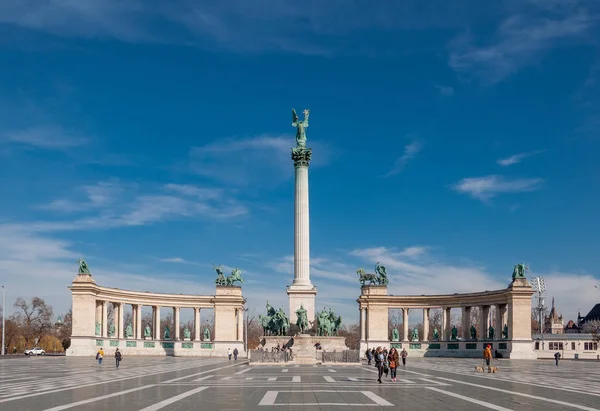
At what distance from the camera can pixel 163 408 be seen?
2319cm

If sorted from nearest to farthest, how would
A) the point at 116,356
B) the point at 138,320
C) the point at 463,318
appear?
1. the point at 116,356
2. the point at 463,318
3. the point at 138,320

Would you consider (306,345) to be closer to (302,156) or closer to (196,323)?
(302,156)

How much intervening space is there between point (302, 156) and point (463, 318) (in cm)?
3490

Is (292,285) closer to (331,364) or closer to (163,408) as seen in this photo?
(331,364)

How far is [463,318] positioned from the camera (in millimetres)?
99312

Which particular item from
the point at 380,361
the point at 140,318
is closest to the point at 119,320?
the point at 140,318

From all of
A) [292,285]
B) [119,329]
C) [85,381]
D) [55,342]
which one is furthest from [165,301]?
[85,381]

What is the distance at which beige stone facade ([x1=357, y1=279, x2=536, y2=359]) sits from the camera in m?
86.7

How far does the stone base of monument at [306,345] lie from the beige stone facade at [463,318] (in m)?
22.9

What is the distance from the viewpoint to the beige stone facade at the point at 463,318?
8669cm

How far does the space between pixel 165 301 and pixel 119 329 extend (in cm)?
831

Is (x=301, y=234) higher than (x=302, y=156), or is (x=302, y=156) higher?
(x=302, y=156)

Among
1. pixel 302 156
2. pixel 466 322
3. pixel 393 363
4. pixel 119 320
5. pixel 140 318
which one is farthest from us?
pixel 140 318

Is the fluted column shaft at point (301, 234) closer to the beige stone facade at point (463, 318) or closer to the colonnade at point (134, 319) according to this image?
the beige stone facade at point (463, 318)
